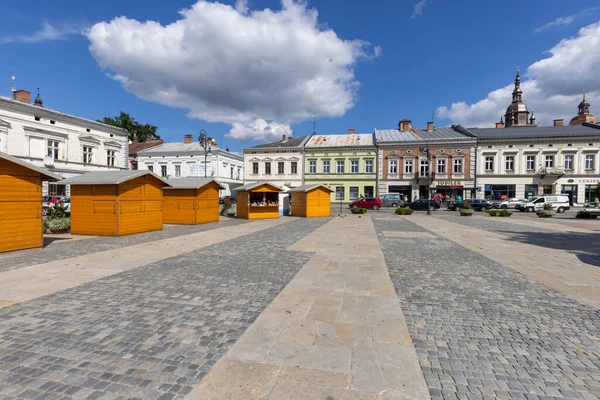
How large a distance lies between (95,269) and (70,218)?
8569mm

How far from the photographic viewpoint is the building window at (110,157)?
33594mm

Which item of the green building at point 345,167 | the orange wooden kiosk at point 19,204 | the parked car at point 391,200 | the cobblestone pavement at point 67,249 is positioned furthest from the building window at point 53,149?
the parked car at point 391,200

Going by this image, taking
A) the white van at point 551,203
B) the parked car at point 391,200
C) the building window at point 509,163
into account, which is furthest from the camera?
the building window at point 509,163

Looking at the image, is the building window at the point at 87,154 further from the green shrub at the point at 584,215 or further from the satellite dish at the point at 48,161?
the green shrub at the point at 584,215

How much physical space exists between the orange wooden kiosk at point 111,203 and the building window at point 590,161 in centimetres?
4927

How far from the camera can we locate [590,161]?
3709 cm

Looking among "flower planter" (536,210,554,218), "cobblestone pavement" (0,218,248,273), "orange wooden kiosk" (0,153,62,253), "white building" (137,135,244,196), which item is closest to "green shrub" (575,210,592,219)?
"flower planter" (536,210,554,218)

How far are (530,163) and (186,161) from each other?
48.2 meters

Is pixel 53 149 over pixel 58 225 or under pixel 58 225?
over

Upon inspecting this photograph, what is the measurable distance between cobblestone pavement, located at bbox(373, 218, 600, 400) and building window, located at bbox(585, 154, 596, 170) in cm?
4422

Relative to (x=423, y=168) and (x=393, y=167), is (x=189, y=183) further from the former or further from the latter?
(x=423, y=168)

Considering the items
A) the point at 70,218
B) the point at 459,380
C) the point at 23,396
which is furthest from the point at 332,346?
the point at 70,218

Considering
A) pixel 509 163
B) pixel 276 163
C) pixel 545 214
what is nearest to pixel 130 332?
pixel 545 214

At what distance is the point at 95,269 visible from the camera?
6930 mm
